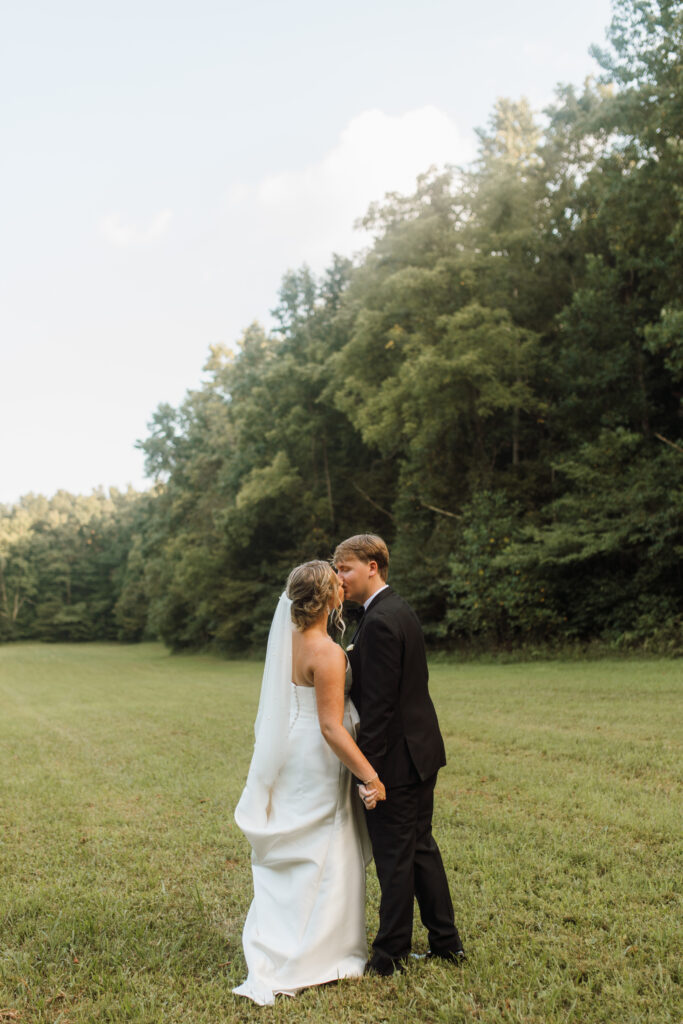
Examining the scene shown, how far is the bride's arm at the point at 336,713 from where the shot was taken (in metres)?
3.57

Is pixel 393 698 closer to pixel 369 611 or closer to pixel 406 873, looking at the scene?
pixel 369 611

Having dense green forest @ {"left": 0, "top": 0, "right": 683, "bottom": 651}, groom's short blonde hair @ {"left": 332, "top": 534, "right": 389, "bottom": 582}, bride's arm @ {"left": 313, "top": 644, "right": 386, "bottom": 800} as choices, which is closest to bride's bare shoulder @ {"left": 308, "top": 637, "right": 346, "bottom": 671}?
bride's arm @ {"left": 313, "top": 644, "right": 386, "bottom": 800}

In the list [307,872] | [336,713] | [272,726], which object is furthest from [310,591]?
[307,872]

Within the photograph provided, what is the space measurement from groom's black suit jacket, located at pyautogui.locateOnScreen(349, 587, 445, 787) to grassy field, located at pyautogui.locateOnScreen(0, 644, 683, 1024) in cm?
99

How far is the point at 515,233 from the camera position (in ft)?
78.1

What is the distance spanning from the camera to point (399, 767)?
369cm

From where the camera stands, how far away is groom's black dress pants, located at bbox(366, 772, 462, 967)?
364cm

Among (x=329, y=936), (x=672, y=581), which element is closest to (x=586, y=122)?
(x=672, y=581)

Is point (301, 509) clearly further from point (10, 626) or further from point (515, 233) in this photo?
point (10, 626)

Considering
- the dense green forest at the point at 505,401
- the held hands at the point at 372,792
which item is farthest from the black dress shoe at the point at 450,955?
the dense green forest at the point at 505,401

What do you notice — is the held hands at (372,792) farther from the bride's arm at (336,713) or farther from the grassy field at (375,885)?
the grassy field at (375,885)

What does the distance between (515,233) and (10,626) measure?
6091 cm

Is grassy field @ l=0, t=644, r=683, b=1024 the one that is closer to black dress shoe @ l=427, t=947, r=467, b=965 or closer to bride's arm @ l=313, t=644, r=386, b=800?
black dress shoe @ l=427, t=947, r=467, b=965

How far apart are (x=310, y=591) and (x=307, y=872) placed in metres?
1.32
